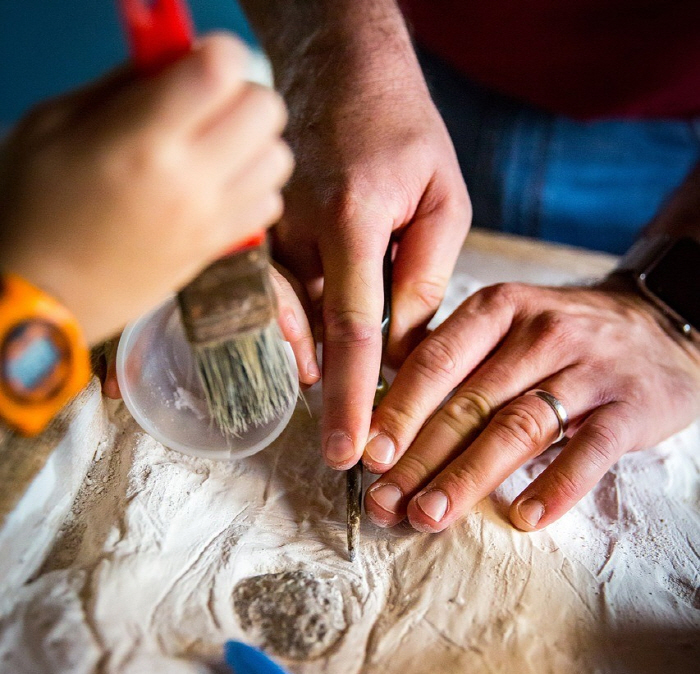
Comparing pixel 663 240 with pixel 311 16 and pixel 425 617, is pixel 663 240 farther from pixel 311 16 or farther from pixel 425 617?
pixel 425 617

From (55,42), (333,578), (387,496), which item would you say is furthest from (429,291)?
(55,42)

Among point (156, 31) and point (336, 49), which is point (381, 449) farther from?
point (336, 49)

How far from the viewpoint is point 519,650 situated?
727 mm

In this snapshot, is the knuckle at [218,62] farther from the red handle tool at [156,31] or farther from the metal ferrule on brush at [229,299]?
the metal ferrule on brush at [229,299]

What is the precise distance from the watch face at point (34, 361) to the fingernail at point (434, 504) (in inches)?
18.9

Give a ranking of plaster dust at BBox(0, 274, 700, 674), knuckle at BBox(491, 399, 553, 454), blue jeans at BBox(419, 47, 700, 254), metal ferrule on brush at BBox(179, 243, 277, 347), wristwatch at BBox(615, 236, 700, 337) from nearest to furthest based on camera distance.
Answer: metal ferrule on brush at BBox(179, 243, 277, 347), plaster dust at BBox(0, 274, 700, 674), knuckle at BBox(491, 399, 553, 454), wristwatch at BBox(615, 236, 700, 337), blue jeans at BBox(419, 47, 700, 254)

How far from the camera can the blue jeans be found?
1603 mm

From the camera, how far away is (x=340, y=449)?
0.85m

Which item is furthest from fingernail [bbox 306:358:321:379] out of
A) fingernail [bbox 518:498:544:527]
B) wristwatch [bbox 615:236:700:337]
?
wristwatch [bbox 615:236:700:337]

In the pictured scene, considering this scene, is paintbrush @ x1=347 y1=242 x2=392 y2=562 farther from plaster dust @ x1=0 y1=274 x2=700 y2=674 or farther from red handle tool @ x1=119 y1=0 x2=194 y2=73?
red handle tool @ x1=119 y1=0 x2=194 y2=73

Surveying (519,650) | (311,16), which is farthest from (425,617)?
(311,16)

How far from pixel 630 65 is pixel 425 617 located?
1.30 metres

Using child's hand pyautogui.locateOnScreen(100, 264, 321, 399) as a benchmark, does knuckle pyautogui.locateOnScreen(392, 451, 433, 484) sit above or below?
below

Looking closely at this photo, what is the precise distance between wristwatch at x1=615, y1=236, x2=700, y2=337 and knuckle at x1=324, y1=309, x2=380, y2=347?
62 centimetres
